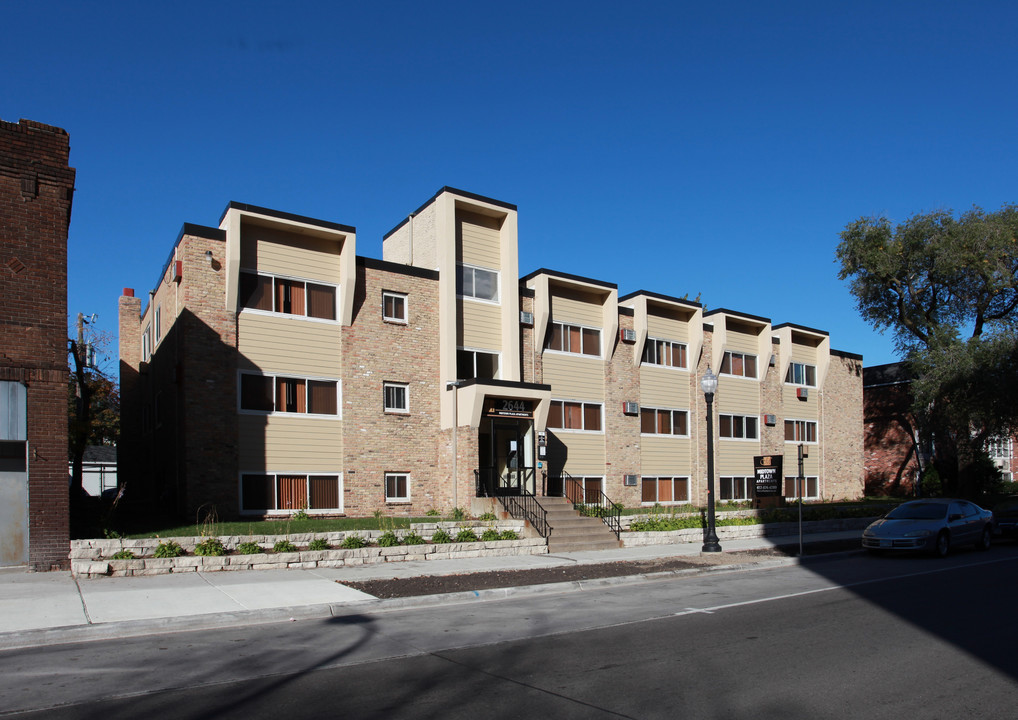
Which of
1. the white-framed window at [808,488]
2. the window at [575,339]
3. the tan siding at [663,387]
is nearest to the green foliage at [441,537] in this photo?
the window at [575,339]

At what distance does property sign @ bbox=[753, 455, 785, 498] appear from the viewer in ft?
95.4

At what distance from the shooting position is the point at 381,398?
2388 centimetres

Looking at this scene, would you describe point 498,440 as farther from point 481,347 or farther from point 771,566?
point 771,566

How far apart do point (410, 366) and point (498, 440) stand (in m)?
3.78

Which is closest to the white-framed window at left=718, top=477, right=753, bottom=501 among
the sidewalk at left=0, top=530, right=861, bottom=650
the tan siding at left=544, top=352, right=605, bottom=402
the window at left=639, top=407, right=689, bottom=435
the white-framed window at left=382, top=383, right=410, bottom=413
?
the window at left=639, top=407, right=689, bottom=435

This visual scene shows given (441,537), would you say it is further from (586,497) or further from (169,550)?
(586,497)

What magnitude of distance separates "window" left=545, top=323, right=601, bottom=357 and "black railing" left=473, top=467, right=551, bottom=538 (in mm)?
5311

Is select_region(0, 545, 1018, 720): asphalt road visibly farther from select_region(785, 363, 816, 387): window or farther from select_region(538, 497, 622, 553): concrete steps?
select_region(785, 363, 816, 387): window

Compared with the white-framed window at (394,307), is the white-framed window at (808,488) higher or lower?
lower

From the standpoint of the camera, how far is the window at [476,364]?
85.0ft

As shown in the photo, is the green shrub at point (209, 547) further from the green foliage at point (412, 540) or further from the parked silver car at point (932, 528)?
the parked silver car at point (932, 528)

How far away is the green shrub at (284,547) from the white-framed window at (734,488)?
22110 mm

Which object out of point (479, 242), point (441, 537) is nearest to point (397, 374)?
point (479, 242)

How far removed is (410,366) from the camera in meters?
24.5
